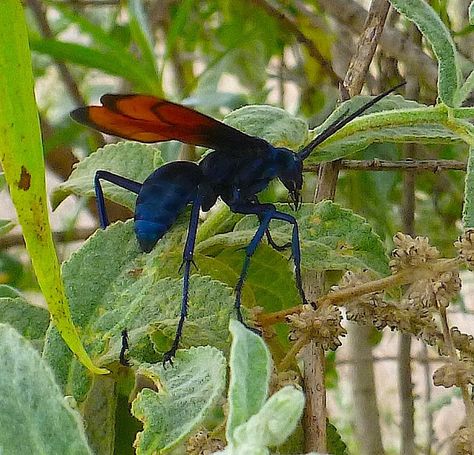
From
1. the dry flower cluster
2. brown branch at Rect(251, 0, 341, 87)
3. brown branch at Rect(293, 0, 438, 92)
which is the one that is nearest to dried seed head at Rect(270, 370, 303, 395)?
the dry flower cluster

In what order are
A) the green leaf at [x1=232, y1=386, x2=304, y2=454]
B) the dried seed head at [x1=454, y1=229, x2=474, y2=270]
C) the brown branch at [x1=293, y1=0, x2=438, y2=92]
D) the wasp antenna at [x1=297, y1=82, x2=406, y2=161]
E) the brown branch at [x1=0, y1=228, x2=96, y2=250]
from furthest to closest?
the brown branch at [x1=0, y1=228, x2=96, y2=250] → the brown branch at [x1=293, y1=0, x2=438, y2=92] → the wasp antenna at [x1=297, y1=82, x2=406, y2=161] → the dried seed head at [x1=454, y1=229, x2=474, y2=270] → the green leaf at [x1=232, y1=386, x2=304, y2=454]

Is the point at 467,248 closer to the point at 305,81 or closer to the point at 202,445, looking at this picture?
the point at 202,445

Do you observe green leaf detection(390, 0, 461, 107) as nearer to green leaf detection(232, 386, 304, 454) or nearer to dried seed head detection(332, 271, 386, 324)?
dried seed head detection(332, 271, 386, 324)

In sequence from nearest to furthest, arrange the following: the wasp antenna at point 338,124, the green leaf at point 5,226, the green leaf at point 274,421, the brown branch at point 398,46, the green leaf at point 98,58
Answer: the green leaf at point 274,421 → the wasp antenna at point 338,124 → the green leaf at point 5,226 → the brown branch at point 398,46 → the green leaf at point 98,58

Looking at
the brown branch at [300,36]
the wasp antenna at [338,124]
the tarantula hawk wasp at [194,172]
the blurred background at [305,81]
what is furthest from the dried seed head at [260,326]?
the brown branch at [300,36]

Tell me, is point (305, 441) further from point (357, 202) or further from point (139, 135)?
point (357, 202)

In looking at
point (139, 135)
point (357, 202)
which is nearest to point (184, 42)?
point (357, 202)

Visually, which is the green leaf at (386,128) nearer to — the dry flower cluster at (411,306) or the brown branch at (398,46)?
the dry flower cluster at (411,306)
